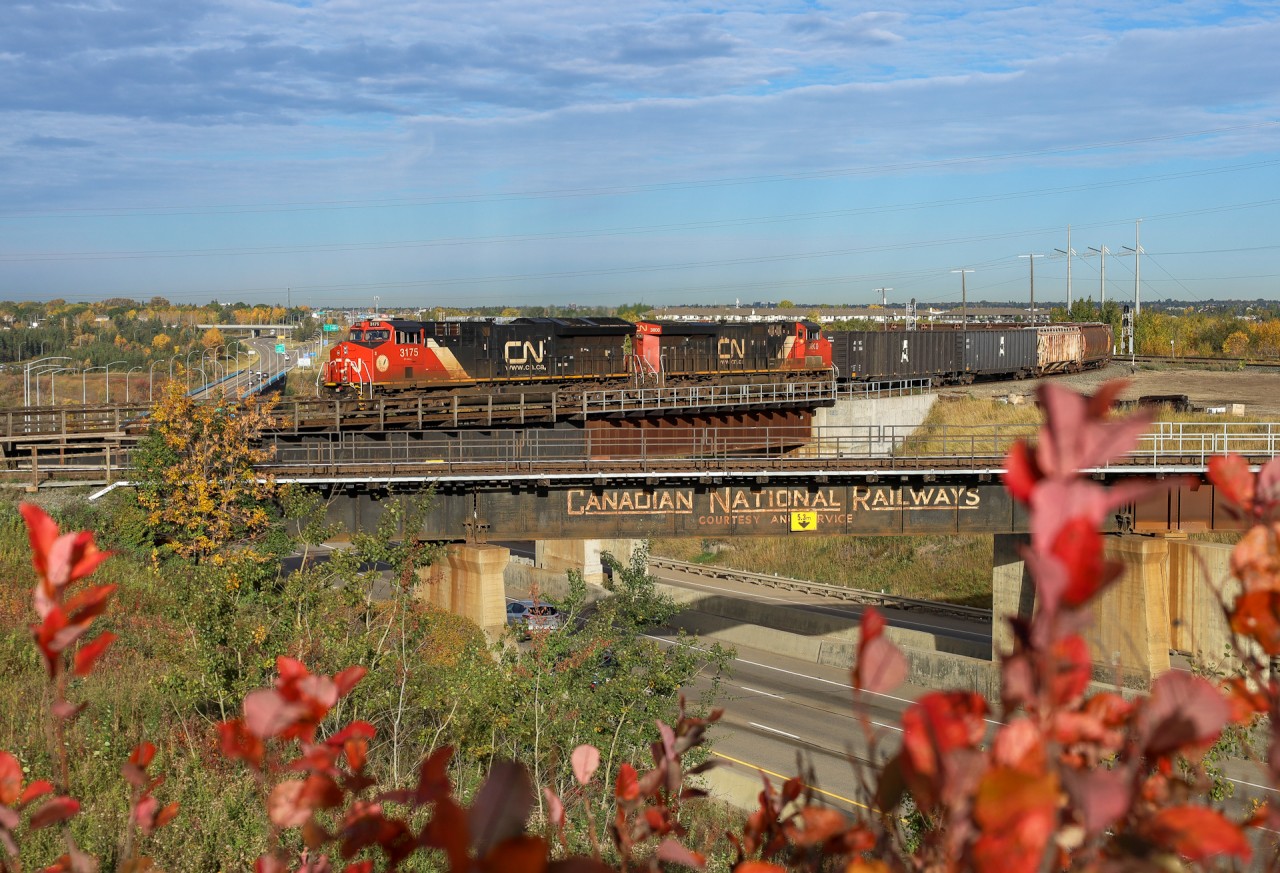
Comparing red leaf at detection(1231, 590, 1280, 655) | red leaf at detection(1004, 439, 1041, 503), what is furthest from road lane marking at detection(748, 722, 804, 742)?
red leaf at detection(1004, 439, 1041, 503)

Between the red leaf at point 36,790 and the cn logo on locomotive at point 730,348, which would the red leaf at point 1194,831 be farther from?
the cn logo on locomotive at point 730,348

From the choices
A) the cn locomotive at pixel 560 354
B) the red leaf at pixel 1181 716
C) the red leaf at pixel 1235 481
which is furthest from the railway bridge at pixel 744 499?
the red leaf at pixel 1181 716

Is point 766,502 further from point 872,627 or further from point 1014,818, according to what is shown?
point 1014,818

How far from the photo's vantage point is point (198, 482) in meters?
27.4

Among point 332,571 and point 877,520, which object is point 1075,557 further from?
point 877,520

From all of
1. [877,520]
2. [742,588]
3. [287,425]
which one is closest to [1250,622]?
[877,520]

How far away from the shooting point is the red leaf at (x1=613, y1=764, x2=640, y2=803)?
12.5 feet

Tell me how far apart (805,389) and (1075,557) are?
2231 inches

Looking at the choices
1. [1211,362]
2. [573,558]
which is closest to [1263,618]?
[573,558]

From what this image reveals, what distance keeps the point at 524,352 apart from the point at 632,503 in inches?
915

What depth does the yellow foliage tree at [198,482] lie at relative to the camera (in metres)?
27.4

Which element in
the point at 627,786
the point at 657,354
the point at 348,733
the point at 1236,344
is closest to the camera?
the point at 348,733

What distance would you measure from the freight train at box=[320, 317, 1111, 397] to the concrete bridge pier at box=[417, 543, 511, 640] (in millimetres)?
14147

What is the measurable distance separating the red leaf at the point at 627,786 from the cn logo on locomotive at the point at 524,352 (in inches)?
1942
